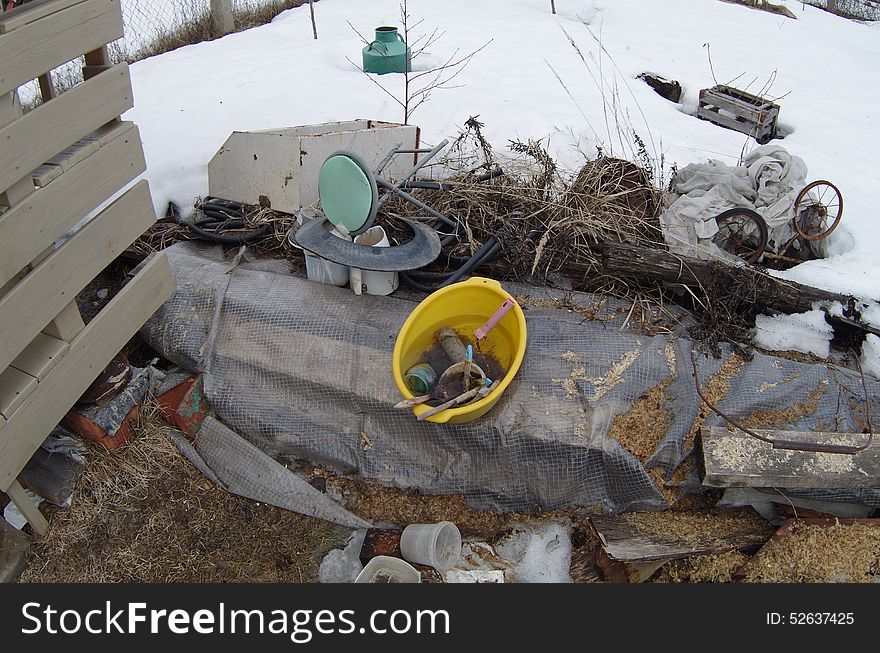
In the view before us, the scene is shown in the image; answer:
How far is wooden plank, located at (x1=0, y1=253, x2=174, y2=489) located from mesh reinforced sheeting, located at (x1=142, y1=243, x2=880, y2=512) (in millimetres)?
248

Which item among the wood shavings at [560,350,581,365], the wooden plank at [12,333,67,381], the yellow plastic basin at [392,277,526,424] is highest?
the wooden plank at [12,333,67,381]

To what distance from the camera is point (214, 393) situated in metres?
2.68

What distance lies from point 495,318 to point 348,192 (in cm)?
83

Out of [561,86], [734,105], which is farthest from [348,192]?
[734,105]

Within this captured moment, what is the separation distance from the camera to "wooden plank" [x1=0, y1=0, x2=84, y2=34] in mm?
1747

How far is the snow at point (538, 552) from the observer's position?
2.38 metres

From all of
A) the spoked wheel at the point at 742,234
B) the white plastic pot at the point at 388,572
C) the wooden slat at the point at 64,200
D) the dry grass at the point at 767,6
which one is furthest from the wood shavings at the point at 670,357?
the dry grass at the point at 767,6

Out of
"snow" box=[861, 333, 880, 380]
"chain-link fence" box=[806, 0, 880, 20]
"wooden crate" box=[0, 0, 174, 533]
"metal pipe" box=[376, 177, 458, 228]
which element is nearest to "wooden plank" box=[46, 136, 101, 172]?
"wooden crate" box=[0, 0, 174, 533]

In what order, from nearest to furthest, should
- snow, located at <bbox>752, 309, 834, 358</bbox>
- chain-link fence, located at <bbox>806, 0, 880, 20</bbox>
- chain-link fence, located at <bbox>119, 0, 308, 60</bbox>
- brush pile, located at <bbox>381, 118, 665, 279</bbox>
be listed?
snow, located at <bbox>752, 309, 834, 358</bbox>, brush pile, located at <bbox>381, 118, 665, 279</bbox>, chain-link fence, located at <bbox>119, 0, 308, 60</bbox>, chain-link fence, located at <bbox>806, 0, 880, 20</bbox>

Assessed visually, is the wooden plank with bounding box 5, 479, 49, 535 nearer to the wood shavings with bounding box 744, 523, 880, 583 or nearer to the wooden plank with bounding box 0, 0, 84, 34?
the wooden plank with bounding box 0, 0, 84, 34

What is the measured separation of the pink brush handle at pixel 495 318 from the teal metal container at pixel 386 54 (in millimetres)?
3174

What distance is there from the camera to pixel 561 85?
16.5 feet

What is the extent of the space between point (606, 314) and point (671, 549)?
107 centimetres

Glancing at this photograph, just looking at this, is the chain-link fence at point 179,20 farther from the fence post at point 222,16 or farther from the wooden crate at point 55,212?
the wooden crate at point 55,212
